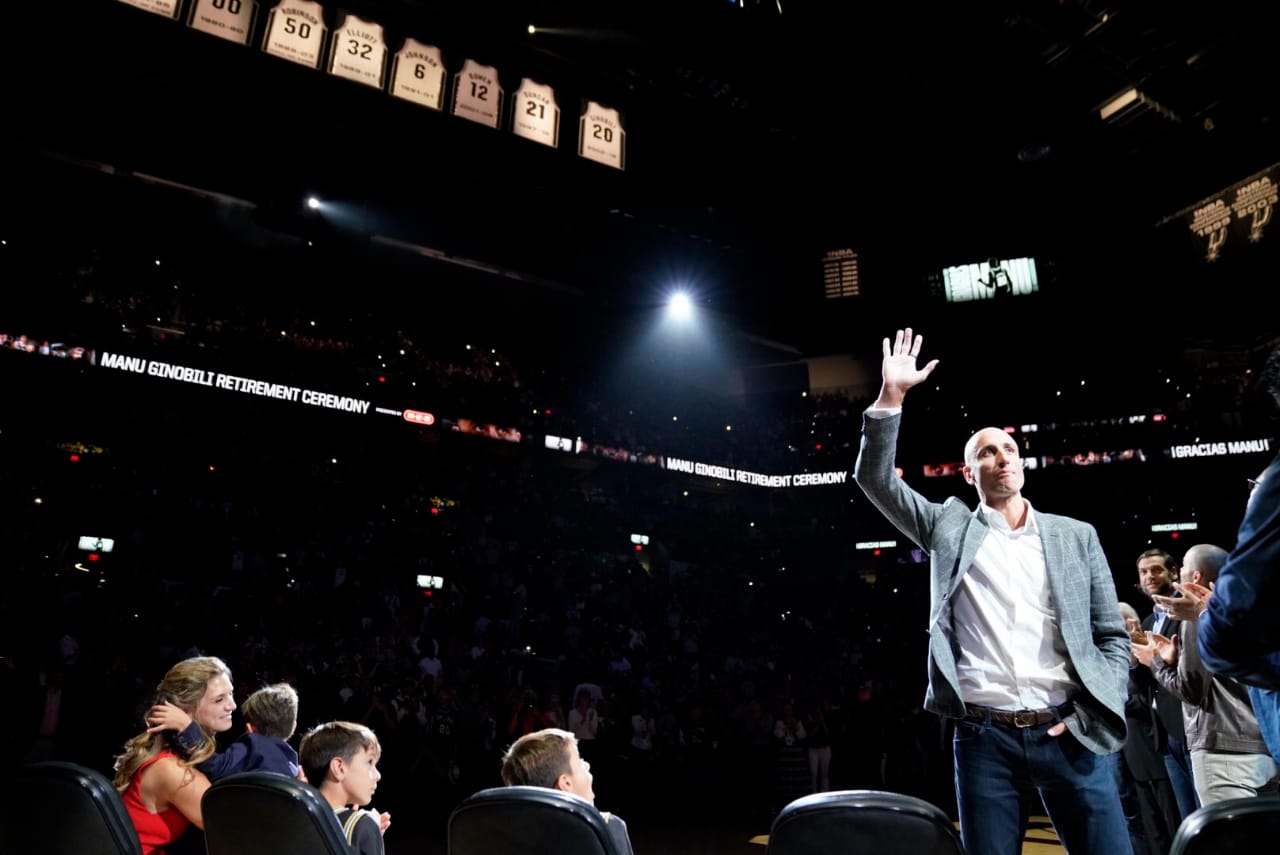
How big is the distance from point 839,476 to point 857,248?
6840 mm

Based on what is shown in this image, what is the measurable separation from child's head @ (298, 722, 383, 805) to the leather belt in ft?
5.80

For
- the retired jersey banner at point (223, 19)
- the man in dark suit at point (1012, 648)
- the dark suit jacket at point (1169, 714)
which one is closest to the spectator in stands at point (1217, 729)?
the dark suit jacket at point (1169, 714)

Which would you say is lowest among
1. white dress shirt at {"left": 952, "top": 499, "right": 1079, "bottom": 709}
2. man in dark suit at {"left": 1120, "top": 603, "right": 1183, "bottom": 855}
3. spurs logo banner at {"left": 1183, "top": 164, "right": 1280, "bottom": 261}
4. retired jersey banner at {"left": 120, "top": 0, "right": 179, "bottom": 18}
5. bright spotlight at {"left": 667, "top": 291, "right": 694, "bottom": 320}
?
man in dark suit at {"left": 1120, "top": 603, "right": 1183, "bottom": 855}

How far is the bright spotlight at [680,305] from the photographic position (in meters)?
15.5

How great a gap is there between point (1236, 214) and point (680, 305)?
28.5 feet

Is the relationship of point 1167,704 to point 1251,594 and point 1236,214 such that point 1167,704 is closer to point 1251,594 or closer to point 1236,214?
point 1251,594

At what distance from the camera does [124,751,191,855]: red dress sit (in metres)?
2.42

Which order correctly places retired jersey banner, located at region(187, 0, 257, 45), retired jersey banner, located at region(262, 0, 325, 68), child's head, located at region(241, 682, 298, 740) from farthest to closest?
retired jersey banner, located at region(262, 0, 325, 68), retired jersey banner, located at region(187, 0, 257, 45), child's head, located at region(241, 682, 298, 740)

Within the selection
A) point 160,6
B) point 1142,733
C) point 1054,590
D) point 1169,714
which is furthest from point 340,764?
point 160,6

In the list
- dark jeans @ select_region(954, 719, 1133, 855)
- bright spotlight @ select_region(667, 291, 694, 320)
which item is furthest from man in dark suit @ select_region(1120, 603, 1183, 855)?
bright spotlight @ select_region(667, 291, 694, 320)

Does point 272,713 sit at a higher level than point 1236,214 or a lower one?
lower

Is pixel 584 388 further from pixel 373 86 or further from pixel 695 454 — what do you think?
pixel 373 86

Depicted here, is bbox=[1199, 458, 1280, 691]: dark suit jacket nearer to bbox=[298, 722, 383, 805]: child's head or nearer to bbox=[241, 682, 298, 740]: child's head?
bbox=[298, 722, 383, 805]: child's head

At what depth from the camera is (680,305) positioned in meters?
16.0
